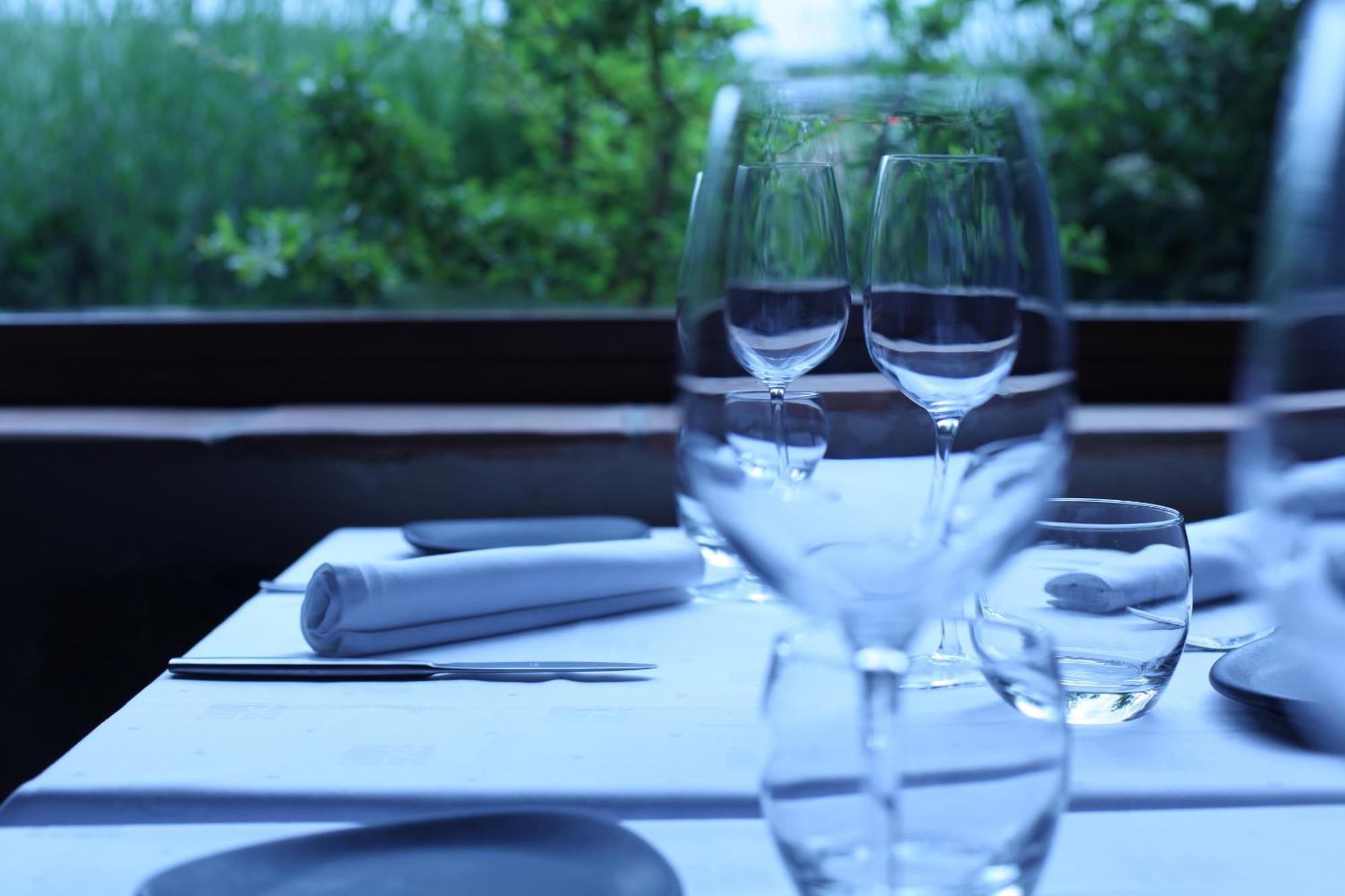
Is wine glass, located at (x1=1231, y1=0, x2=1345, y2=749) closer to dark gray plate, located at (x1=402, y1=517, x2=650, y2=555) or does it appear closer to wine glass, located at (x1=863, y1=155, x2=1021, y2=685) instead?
wine glass, located at (x1=863, y1=155, x2=1021, y2=685)

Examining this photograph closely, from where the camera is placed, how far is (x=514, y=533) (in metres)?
1.17

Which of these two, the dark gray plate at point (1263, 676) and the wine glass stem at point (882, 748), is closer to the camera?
Answer: the wine glass stem at point (882, 748)

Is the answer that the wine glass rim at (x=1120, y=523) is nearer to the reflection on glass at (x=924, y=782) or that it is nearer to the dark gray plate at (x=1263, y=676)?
the dark gray plate at (x=1263, y=676)

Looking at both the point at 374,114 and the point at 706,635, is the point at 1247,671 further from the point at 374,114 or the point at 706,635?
the point at 374,114

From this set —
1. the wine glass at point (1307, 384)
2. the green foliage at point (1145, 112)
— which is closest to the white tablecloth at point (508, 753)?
the wine glass at point (1307, 384)

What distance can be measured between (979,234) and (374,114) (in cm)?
237

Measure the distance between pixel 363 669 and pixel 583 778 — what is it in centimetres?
21

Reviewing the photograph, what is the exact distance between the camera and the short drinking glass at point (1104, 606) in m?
0.71

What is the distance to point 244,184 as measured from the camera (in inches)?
114

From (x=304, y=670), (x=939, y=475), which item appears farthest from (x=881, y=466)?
(x=304, y=670)

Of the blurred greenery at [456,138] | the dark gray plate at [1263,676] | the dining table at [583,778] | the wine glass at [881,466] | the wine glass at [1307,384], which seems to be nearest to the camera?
the wine glass at [1307,384]

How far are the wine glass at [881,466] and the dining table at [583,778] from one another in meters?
0.13

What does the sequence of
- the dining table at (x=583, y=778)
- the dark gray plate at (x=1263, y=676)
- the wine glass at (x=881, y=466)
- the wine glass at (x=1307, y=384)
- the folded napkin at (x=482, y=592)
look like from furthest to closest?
the folded napkin at (x=482, y=592), the dark gray plate at (x=1263, y=676), the dining table at (x=583, y=778), the wine glass at (x=881, y=466), the wine glass at (x=1307, y=384)

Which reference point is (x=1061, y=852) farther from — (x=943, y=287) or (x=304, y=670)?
(x=304, y=670)
